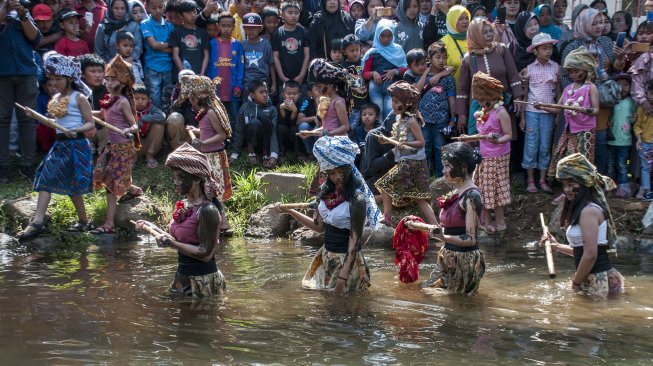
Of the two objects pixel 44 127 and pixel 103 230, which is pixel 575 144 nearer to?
pixel 103 230

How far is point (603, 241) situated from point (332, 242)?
2.41m

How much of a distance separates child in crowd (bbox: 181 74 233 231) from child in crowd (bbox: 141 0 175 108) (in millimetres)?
2364

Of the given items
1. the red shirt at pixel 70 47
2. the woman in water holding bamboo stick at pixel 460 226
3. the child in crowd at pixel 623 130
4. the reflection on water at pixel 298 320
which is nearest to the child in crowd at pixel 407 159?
the reflection on water at pixel 298 320

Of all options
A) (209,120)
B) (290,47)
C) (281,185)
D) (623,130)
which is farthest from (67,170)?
(623,130)

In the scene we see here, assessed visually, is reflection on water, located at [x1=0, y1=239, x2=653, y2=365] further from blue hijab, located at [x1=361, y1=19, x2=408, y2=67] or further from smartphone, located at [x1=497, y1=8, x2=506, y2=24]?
smartphone, located at [x1=497, y1=8, x2=506, y2=24]

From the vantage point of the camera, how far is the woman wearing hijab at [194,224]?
7.12m

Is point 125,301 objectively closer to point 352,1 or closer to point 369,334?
point 369,334

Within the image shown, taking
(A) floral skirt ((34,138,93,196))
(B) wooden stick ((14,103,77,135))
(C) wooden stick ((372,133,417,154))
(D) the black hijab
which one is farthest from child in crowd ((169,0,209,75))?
(D) the black hijab

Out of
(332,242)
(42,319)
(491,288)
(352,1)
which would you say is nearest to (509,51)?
(352,1)

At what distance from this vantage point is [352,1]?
14.4 m

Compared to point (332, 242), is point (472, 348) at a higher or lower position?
lower

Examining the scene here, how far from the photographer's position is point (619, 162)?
1180cm

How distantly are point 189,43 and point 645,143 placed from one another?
661 cm

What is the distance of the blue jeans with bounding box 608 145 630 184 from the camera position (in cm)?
1174
